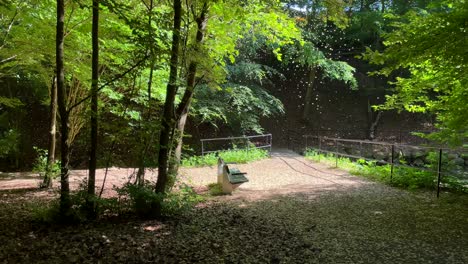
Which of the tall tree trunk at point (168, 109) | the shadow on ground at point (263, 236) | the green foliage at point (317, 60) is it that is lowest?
the shadow on ground at point (263, 236)

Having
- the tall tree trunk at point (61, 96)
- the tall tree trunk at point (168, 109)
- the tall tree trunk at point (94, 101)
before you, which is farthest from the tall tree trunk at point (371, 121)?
the tall tree trunk at point (61, 96)

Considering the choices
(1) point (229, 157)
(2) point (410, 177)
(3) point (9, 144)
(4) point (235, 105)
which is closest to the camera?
(2) point (410, 177)

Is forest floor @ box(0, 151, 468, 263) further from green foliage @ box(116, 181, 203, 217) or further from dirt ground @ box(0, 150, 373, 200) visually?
dirt ground @ box(0, 150, 373, 200)

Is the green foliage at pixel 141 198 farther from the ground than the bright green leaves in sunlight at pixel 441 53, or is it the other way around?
the bright green leaves in sunlight at pixel 441 53

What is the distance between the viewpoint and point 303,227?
5246mm

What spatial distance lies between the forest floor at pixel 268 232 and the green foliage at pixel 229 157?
516 centimetres

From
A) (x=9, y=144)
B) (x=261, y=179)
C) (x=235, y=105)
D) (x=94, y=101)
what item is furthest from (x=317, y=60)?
(x=94, y=101)

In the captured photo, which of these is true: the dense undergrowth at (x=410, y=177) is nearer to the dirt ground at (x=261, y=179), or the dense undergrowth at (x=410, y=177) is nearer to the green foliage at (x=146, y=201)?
the dirt ground at (x=261, y=179)

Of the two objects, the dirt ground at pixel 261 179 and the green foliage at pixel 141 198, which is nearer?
the green foliage at pixel 141 198

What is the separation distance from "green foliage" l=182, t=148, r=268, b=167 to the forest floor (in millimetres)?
5163

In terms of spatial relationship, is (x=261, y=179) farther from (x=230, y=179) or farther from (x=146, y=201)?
(x=146, y=201)

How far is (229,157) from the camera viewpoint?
1359 cm

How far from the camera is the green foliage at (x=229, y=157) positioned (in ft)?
41.7

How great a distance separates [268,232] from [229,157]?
339 inches
